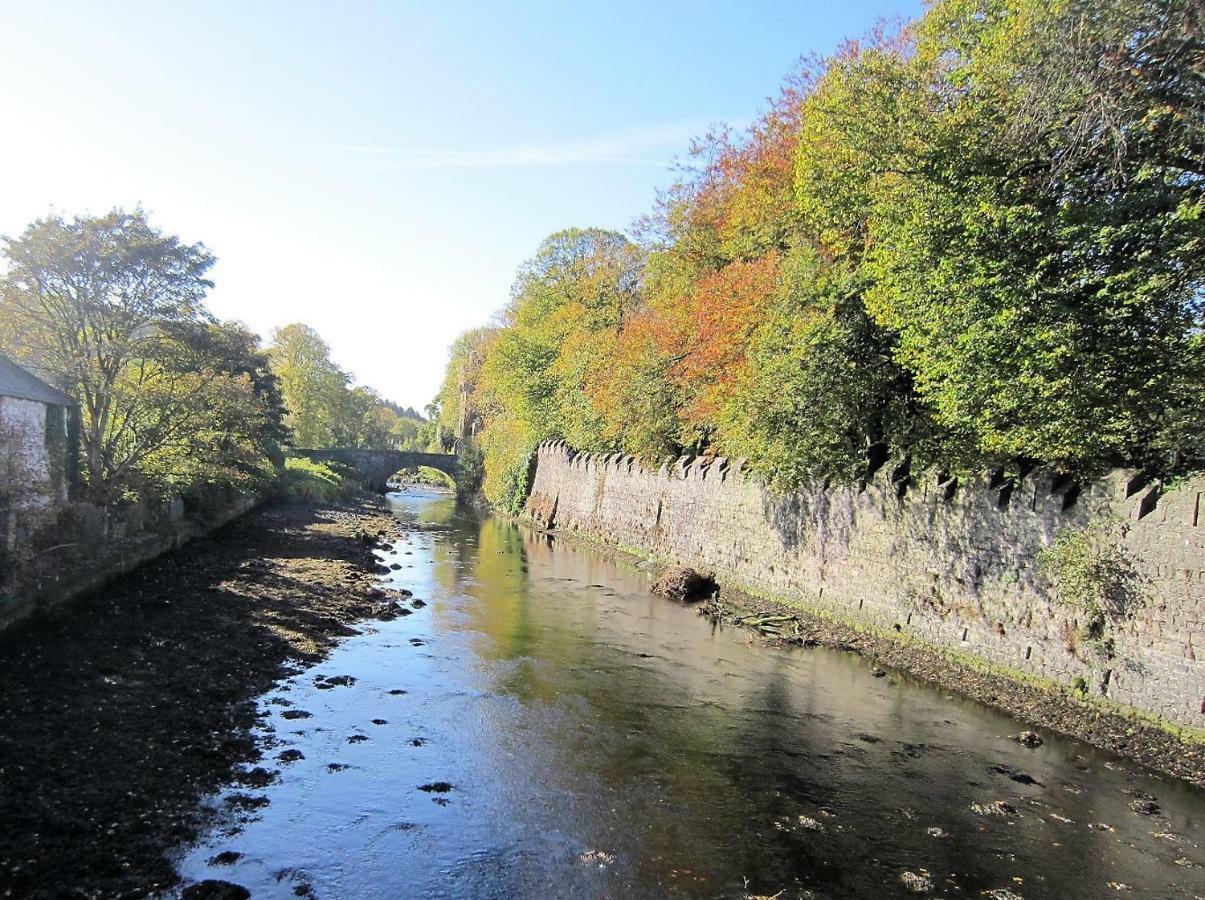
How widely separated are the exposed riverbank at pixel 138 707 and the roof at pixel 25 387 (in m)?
3.93

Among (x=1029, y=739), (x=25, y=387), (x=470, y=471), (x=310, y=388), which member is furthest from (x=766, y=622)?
(x=310, y=388)

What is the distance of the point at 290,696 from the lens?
981 centimetres

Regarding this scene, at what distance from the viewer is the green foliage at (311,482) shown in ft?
133

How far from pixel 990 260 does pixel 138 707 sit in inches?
471

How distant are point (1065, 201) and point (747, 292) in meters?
8.74

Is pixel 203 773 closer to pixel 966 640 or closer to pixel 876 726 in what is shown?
pixel 876 726

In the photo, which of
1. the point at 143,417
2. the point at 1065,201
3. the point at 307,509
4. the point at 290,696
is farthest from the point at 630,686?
the point at 307,509

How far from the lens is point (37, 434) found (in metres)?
15.3

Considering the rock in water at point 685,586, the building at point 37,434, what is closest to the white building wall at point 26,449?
the building at point 37,434

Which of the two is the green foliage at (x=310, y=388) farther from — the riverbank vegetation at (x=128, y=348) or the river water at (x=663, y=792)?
the river water at (x=663, y=792)

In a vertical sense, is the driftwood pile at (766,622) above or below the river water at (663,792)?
below

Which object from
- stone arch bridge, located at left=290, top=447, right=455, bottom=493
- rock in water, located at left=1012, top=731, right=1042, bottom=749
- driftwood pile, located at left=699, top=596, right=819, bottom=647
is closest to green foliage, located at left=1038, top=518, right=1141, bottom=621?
rock in water, located at left=1012, top=731, right=1042, bottom=749

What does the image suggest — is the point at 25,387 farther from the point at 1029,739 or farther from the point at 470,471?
the point at 470,471

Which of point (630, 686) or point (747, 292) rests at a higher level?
point (747, 292)
